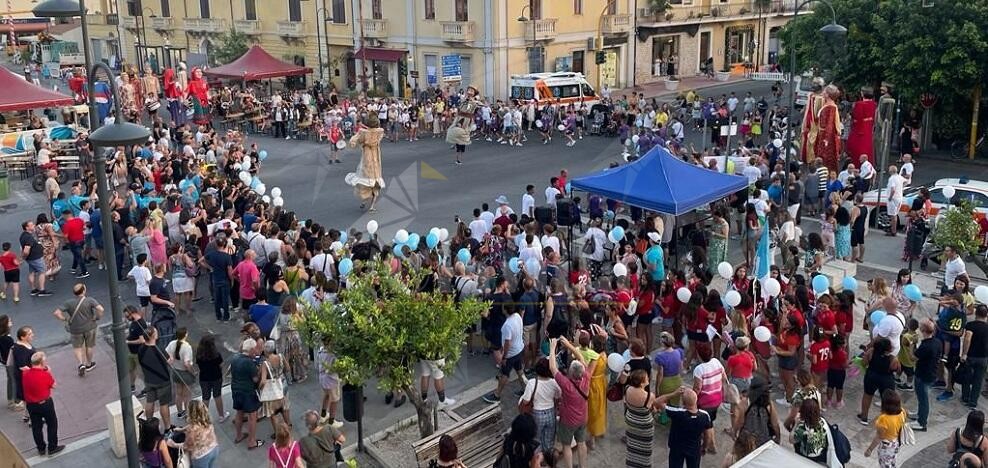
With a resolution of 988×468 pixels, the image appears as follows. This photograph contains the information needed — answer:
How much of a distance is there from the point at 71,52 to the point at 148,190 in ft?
139

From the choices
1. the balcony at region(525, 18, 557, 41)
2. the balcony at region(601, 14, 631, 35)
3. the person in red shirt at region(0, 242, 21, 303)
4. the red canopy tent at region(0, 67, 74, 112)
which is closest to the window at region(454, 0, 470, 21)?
the balcony at region(525, 18, 557, 41)

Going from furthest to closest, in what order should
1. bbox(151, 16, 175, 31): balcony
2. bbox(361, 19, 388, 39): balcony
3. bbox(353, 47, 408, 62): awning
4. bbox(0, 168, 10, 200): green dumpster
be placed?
1. bbox(151, 16, 175, 31): balcony
2. bbox(361, 19, 388, 39): balcony
3. bbox(353, 47, 408, 62): awning
4. bbox(0, 168, 10, 200): green dumpster

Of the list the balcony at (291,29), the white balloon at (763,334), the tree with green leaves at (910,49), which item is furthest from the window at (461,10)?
the white balloon at (763,334)

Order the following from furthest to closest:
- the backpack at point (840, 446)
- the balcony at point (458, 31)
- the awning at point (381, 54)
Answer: the awning at point (381, 54), the balcony at point (458, 31), the backpack at point (840, 446)

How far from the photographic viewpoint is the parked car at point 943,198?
53.0ft

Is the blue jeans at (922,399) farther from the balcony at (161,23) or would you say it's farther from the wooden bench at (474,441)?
the balcony at (161,23)

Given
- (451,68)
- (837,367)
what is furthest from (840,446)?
(451,68)

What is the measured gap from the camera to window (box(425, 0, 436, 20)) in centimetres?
3644

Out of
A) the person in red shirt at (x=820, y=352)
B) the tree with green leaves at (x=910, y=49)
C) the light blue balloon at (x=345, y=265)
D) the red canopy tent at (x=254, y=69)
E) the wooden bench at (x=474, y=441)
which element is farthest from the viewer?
the red canopy tent at (x=254, y=69)

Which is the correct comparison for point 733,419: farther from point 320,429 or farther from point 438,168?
point 438,168

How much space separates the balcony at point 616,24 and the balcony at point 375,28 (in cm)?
948

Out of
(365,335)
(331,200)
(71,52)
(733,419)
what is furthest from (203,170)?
(71,52)

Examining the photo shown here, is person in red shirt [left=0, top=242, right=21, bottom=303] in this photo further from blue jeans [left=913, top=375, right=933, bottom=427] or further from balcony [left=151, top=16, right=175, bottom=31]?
balcony [left=151, top=16, right=175, bottom=31]

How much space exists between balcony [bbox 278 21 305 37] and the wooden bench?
1399 inches
